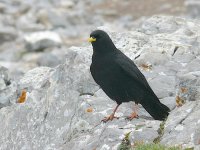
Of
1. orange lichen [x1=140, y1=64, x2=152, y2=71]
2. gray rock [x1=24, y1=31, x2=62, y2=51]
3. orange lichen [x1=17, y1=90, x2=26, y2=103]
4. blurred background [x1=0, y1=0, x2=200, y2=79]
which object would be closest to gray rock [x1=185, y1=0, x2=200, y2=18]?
blurred background [x1=0, y1=0, x2=200, y2=79]

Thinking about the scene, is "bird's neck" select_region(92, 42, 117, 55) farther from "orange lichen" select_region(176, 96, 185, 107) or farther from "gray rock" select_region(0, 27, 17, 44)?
"gray rock" select_region(0, 27, 17, 44)

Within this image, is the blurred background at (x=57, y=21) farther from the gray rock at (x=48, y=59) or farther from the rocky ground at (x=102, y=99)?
the rocky ground at (x=102, y=99)

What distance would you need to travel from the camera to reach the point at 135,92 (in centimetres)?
1207

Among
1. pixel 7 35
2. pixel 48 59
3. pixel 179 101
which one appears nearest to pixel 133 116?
pixel 179 101

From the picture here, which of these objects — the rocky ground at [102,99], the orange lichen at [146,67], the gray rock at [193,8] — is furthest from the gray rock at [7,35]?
the orange lichen at [146,67]

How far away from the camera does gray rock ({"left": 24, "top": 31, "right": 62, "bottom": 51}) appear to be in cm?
3142

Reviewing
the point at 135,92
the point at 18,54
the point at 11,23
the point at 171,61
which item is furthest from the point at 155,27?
the point at 11,23

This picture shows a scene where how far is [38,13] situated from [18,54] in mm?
7476

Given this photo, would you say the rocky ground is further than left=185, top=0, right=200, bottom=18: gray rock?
No

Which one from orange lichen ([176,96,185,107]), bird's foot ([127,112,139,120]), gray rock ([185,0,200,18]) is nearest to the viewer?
bird's foot ([127,112,139,120])

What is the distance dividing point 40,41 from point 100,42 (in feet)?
64.2

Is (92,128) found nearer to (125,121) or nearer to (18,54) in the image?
(125,121)

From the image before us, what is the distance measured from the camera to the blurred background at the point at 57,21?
31.4 meters

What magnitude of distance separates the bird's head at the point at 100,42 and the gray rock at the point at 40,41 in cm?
1926
